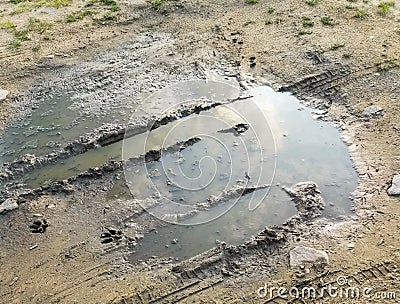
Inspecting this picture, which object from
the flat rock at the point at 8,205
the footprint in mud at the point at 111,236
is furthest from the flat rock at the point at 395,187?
the flat rock at the point at 8,205

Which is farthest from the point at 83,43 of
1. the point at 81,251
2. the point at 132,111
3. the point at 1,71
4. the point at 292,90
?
the point at 81,251

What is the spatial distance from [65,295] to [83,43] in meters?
6.11

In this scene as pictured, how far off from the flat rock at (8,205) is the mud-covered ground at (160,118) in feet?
0.09

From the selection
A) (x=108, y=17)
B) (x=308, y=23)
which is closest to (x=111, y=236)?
(x=308, y=23)

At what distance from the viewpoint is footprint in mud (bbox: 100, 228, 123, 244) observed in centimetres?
579

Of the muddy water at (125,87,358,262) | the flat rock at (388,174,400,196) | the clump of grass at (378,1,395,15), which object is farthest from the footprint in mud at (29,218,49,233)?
the clump of grass at (378,1,395,15)

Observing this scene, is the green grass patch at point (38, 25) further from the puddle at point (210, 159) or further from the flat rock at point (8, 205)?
the flat rock at point (8, 205)

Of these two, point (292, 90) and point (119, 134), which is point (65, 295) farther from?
point (292, 90)

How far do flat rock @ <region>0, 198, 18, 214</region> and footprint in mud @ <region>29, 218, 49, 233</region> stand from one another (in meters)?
0.43

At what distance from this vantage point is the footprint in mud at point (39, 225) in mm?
6012

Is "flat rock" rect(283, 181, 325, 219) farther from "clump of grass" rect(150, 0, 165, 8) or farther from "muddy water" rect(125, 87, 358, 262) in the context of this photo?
"clump of grass" rect(150, 0, 165, 8)

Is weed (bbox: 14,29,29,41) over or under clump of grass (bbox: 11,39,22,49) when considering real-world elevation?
over

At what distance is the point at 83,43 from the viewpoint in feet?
32.2

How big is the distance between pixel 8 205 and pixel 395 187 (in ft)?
16.9
